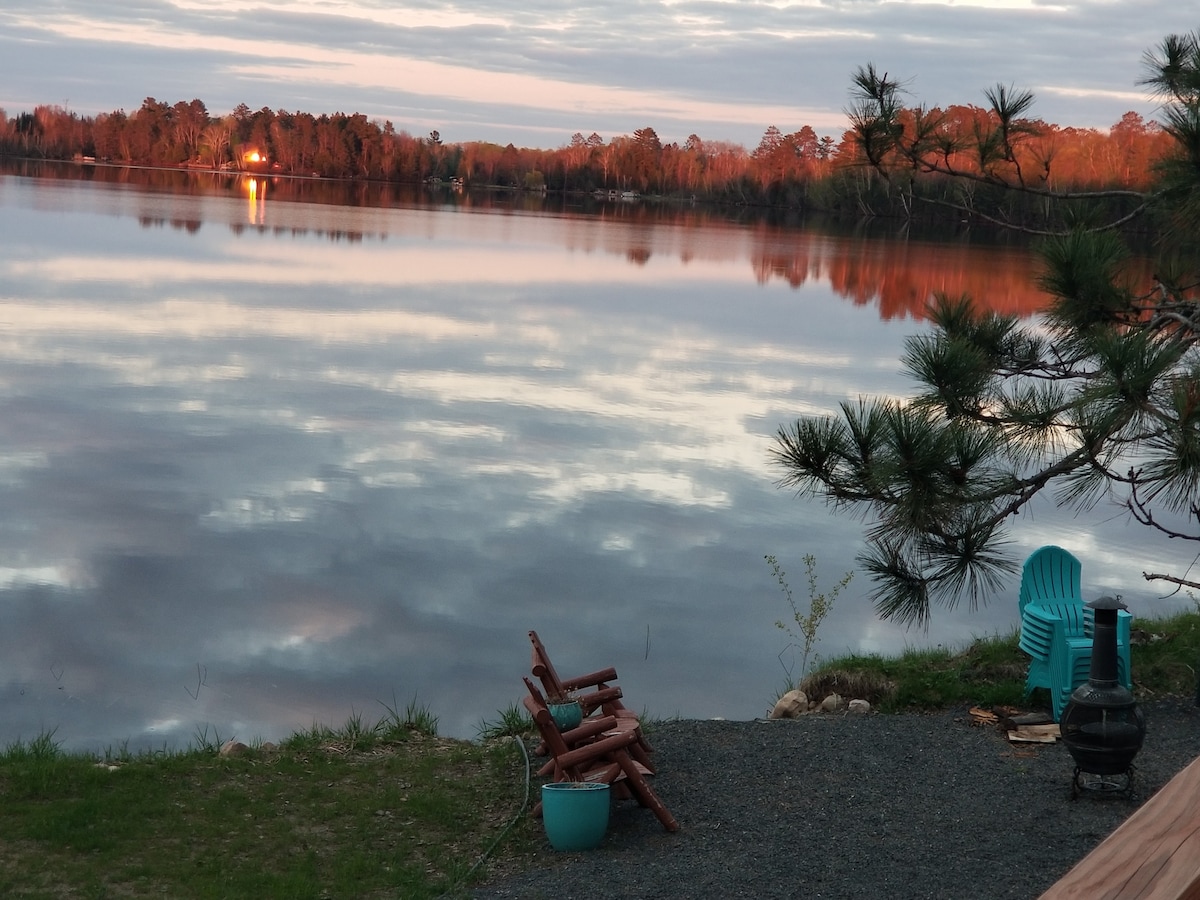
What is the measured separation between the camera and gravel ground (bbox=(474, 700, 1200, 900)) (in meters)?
5.19

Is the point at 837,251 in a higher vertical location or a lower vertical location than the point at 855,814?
higher

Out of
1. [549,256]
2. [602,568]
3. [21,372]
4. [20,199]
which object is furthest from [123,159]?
[602,568]

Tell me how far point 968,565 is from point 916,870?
1.45 m

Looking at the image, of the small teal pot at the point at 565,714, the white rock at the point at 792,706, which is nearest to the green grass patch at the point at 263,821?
the small teal pot at the point at 565,714

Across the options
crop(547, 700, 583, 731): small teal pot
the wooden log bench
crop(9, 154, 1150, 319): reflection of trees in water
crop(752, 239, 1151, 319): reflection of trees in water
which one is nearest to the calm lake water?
crop(547, 700, 583, 731): small teal pot

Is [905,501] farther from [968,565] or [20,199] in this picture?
[20,199]

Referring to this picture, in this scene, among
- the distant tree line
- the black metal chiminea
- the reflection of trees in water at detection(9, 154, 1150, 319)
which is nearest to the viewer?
the black metal chiminea

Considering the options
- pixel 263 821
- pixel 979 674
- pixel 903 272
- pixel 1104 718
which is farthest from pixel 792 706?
pixel 903 272

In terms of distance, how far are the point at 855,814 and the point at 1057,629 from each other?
6.48 feet

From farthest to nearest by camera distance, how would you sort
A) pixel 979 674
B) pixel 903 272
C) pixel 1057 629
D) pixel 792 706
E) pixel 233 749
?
pixel 903 272
pixel 792 706
pixel 979 674
pixel 1057 629
pixel 233 749

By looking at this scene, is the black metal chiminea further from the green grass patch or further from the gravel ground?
the green grass patch

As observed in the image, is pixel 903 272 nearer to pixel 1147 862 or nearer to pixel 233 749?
pixel 233 749

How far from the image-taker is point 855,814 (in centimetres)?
594

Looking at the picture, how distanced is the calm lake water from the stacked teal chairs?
97.0 inches
